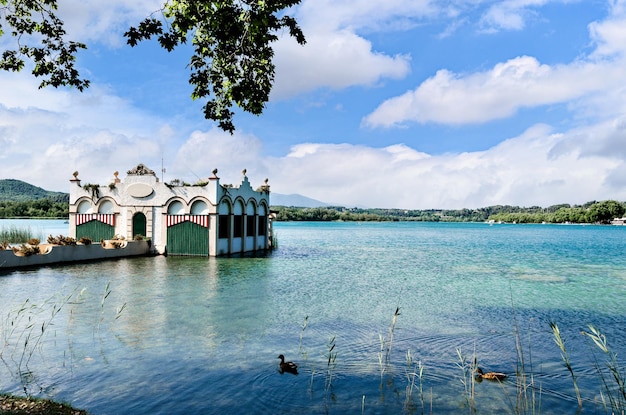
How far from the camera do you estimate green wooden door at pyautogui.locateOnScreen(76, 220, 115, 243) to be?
32.3 m

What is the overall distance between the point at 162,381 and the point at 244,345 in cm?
260

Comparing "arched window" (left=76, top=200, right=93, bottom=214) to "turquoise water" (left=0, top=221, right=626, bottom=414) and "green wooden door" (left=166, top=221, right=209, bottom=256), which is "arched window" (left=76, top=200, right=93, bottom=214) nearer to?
"green wooden door" (left=166, top=221, right=209, bottom=256)

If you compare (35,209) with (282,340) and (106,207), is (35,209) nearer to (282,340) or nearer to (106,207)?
(106,207)

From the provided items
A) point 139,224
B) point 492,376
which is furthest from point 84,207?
point 492,376

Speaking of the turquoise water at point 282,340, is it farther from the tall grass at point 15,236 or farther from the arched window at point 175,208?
the tall grass at point 15,236

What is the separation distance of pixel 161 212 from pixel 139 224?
1.92m

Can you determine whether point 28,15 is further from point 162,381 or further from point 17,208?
point 17,208

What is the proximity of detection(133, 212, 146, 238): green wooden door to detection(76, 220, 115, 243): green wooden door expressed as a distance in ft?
5.40

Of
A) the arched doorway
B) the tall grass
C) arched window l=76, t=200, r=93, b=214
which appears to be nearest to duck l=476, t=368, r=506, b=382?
the arched doorway

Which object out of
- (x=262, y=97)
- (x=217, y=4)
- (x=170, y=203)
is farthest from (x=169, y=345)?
(x=170, y=203)

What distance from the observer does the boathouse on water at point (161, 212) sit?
3088 centimetres

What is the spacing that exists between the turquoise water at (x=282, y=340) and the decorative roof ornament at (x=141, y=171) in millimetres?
11334

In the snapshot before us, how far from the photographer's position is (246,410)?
6.83 metres

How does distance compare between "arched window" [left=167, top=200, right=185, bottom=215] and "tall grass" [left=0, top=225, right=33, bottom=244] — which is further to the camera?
"tall grass" [left=0, top=225, right=33, bottom=244]
